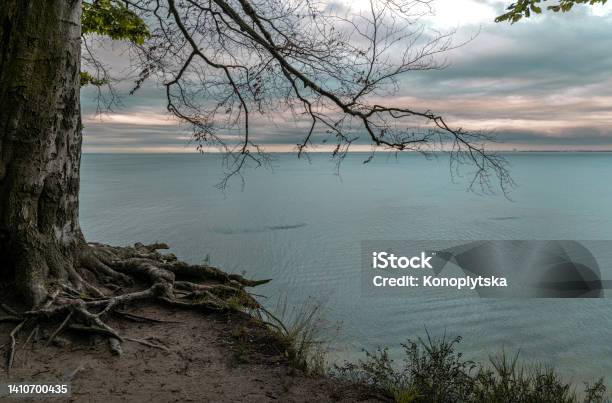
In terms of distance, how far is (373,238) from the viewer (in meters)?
31.0

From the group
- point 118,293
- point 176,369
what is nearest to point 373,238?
point 118,293

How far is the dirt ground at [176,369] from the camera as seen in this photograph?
4867 mm

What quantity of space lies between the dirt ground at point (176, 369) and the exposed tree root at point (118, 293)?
125mm

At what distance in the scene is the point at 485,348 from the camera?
12.5 meters

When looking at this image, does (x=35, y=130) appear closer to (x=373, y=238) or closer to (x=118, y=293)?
(x=118, y=293)

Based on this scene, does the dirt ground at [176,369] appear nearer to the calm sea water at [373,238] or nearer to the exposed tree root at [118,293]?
the exposed tree root at [118,293]

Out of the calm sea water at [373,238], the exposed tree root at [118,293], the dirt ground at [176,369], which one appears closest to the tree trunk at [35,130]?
the exposed tree root at [118,293]

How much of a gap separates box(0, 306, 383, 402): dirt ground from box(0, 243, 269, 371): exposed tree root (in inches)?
4.9

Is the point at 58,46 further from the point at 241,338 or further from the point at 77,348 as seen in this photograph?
the point at 241,338

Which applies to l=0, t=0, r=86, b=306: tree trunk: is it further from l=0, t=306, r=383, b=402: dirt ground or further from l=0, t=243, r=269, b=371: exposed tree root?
l=0, t=306, r=383, b=402: dirt ground

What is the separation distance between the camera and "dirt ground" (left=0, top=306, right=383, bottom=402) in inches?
192

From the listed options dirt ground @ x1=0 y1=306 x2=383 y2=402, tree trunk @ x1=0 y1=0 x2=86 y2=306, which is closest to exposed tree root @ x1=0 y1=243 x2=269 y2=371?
dirt ground @ x1=0 y1=306 x2=383 y2=402

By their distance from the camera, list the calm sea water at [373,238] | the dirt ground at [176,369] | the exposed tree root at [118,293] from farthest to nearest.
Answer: the calm sea water at [373,238]
the exposed tree root at [118,293]
the dirt ground at [176,369]

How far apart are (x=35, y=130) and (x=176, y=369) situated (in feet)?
11.0
